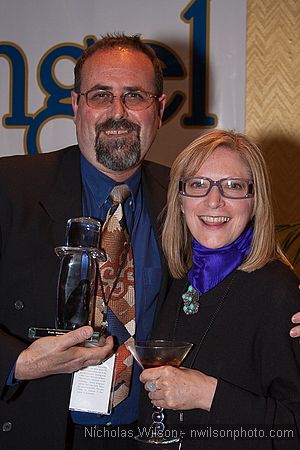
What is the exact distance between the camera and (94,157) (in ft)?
9.72

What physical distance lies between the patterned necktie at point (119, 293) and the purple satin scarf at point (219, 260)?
0.27 m

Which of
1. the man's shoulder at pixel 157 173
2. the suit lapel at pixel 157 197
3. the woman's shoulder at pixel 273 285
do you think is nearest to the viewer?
the woman's shoulder at pixel 273 285

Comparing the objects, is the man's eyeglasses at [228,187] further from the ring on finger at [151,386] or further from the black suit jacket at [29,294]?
the ring on finger at [151,386]

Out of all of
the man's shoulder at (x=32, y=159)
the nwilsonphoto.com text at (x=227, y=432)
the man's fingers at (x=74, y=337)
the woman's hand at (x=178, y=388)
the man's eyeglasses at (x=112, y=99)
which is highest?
the man's eyeglasses at (x=112, y=99)

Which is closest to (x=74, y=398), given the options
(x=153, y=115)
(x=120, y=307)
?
(x=120, y=307)

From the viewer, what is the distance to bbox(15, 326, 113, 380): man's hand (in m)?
2.40

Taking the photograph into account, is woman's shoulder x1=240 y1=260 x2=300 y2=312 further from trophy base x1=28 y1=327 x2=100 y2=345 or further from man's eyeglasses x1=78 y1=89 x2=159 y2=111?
man's eyeglasses x1=78 y1=89 x2=159 y2=111

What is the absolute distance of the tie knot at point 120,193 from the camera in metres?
2.96

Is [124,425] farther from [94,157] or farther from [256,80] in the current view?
[256,80]

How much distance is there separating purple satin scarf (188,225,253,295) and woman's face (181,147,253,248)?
0.07 ft

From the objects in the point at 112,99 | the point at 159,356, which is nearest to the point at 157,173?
the point at 112,99

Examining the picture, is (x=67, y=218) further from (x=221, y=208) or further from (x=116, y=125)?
(x=221, y=208)

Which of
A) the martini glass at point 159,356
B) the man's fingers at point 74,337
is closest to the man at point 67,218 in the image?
the man's fingers at point 74,337

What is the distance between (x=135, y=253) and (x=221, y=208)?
1.43ft
